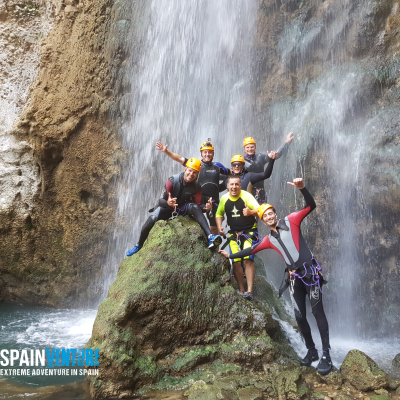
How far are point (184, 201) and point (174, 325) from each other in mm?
1922

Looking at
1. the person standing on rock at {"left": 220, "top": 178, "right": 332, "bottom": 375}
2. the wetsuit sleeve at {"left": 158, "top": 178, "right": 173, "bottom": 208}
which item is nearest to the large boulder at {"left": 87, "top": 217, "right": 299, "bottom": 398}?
the person standing on rock at {"left": 220, "top": 178, "right": 332, "bottom": 375}

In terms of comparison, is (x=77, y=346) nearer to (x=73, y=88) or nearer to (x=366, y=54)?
(x=73, y=88)

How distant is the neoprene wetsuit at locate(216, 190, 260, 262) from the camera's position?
538cm

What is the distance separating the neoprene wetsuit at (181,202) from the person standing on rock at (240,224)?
429 mm

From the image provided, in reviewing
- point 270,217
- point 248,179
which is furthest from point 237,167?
point 270,217

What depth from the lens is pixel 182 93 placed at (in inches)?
439

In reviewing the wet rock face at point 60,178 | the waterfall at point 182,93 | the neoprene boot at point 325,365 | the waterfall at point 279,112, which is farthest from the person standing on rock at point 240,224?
the wet rock face at point 60,178

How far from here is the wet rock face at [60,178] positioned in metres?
9.96

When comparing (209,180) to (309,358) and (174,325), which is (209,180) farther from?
(309,358)

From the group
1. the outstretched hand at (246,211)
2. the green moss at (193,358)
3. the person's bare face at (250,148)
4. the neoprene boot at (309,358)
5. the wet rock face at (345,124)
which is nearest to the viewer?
the green moss at (193,358)

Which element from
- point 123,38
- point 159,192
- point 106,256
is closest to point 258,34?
point 123,38

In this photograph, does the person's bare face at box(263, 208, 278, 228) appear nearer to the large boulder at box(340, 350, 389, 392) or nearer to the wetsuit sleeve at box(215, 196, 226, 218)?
the wetsuit sleeve at box(215, 196, 226, 218)

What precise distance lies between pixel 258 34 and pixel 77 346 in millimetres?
10087

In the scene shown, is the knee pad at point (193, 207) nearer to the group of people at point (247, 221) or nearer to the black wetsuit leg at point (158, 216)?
the group of people at point (247, 221)
